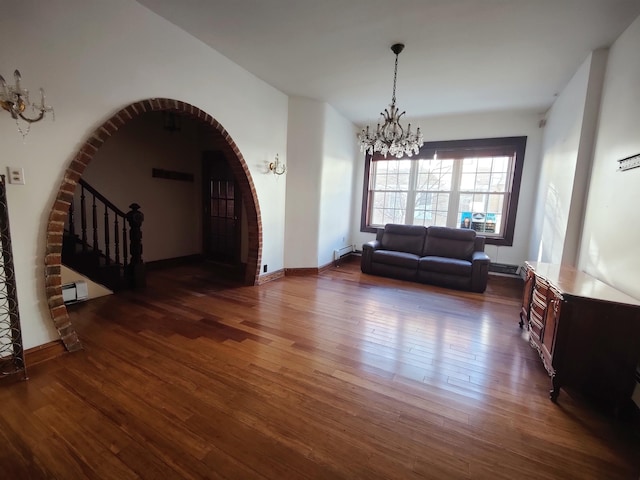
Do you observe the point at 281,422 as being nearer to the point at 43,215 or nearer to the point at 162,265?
the point at 43,215

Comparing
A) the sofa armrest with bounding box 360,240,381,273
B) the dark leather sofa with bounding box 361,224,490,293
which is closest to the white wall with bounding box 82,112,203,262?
the sofa armrest with bounding box 360,240,381,273

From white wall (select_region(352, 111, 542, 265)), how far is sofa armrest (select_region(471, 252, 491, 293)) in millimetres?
1236

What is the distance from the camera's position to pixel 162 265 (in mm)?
5082

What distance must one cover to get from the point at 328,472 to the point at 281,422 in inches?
16.1

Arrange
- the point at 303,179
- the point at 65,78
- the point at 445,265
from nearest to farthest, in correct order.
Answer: the point at 65,78
the point at 445,265
the point at 303,179

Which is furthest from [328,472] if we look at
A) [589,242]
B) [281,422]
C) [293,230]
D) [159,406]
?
[293,230]

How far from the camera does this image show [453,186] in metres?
5.56

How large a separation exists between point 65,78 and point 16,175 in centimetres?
81

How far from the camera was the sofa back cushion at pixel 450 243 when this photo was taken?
16.1 ft

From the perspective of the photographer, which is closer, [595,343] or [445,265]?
[595,343]

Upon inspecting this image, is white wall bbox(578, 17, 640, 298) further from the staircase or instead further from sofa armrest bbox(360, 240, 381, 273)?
the staircase

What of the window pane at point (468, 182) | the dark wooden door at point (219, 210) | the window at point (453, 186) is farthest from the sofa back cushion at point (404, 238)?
the dark wooden door at point (219, 210)

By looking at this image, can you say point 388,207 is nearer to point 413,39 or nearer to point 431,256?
point 431,256

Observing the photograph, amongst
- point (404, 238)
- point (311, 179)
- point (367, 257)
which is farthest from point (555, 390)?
point (311, 179)
